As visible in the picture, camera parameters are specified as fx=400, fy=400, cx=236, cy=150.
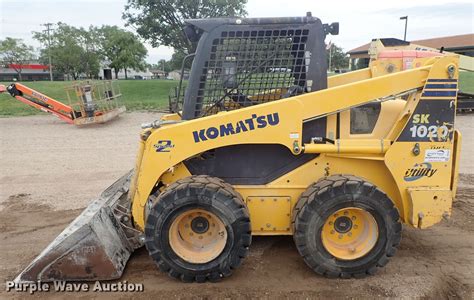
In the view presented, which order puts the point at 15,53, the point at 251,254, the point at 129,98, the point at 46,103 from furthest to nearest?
the point at 15,53 < the point at 129,98 < the point at 46,103 < the point at 251,254

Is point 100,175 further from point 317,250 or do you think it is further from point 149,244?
point 317,250

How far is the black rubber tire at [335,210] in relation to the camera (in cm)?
347

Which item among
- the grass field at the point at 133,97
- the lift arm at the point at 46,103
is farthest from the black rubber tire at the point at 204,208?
the lift arm at the point at 46,103

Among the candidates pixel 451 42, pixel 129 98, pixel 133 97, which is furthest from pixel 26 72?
pixel 451 42

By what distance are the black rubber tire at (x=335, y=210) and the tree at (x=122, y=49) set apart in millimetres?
41752

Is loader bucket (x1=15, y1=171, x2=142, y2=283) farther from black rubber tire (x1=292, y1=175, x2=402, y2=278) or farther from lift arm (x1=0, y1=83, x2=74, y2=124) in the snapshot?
lift arm (x1=0, y1=83, x2=74, y2=124)

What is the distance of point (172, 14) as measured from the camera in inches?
999

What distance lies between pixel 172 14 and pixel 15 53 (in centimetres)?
4794

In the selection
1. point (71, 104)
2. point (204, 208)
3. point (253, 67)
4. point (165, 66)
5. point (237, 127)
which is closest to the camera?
point (204, 208)

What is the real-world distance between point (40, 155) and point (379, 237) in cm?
798

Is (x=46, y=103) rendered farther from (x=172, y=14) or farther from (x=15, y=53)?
(x=15, y=53)

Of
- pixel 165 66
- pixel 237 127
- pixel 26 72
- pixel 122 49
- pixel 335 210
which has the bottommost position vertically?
pixel 335 210

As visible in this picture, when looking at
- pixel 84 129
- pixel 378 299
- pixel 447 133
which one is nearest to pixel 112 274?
pixel 378 299

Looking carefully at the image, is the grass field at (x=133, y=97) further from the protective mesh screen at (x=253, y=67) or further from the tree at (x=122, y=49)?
the tree at (x=122, y=49)
